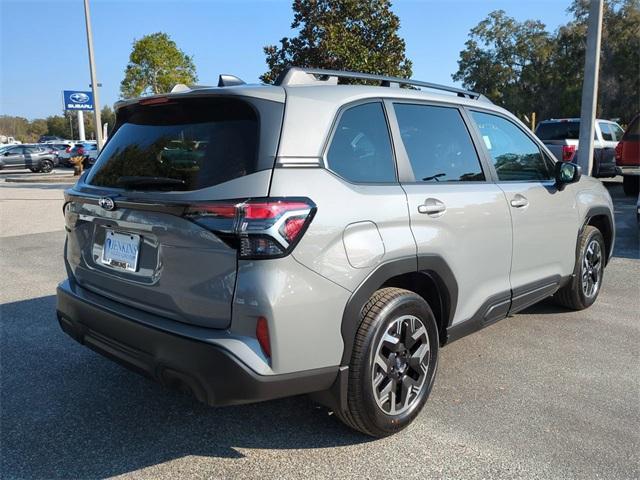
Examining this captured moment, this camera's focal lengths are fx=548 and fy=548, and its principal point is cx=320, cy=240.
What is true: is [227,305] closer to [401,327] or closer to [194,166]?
[194,166]

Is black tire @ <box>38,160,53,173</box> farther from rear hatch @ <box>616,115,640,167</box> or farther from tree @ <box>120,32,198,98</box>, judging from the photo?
rear hatch @ <box>616,115,640,167</box>

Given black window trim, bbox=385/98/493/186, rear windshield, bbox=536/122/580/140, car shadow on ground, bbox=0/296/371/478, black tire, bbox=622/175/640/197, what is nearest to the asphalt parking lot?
car shadow on ground, bbox=0/296/371/478

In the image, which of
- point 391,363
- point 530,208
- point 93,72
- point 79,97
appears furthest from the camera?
point 79,97

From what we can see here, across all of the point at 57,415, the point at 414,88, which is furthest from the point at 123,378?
the point at 414,88

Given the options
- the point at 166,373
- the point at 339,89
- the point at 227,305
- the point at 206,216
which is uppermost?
the point at 339,89

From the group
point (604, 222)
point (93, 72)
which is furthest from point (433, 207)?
point (93, 72)

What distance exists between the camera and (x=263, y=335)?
2.33 metres

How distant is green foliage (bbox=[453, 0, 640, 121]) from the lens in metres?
39.9

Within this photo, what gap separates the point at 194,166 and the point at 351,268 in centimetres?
87

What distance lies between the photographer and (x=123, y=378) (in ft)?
11.9

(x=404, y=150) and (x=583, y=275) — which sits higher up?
(x=404, y=150)

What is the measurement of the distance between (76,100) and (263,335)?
3349 centimetres

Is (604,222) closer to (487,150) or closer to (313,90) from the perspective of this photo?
(487,150)

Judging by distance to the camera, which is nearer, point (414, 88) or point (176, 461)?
point (176, 461)
